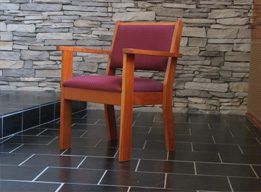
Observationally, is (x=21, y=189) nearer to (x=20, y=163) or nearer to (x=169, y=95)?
(x=20, y=163)

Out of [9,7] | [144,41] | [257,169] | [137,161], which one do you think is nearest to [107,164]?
[137,161]

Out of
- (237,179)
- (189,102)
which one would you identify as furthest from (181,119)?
(237,179)

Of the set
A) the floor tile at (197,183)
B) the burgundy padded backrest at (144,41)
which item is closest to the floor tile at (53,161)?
the floor tile at (197,183)

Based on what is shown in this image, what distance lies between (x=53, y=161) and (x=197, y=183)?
0.82 m

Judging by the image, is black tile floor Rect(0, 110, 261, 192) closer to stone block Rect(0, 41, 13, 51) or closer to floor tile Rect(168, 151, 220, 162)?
floor tile Rect(168, 151, 220, 162)

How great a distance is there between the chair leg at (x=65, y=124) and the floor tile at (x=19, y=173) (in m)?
0.50

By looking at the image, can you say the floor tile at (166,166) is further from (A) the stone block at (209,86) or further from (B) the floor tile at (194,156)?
(A) the stone block at (209,86)

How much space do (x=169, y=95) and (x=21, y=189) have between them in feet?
3.81

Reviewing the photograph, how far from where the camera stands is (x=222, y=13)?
14.8 feet

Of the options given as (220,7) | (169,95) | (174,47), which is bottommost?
(169,95)

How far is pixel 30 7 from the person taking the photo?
4723 mm

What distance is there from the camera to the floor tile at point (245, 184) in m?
2.06

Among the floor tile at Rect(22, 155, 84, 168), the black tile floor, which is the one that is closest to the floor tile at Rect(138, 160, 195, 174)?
the black tile floor

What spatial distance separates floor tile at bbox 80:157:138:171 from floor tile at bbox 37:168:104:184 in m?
0.09
